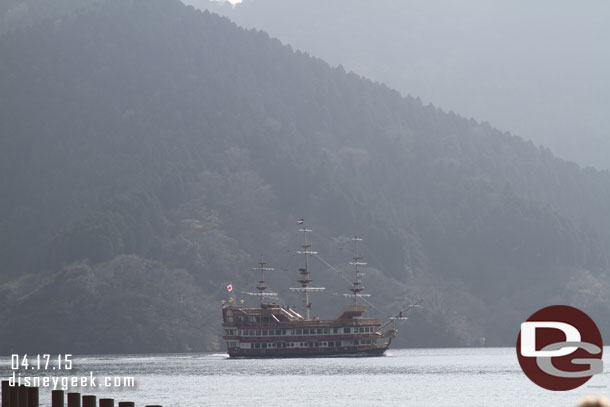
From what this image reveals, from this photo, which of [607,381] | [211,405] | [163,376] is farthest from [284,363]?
[211,405]

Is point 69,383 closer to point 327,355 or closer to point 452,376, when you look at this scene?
point 452,376

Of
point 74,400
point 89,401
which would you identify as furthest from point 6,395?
point 89,401

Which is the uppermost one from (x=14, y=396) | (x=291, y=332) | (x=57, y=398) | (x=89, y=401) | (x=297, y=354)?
(x=291, y=332)

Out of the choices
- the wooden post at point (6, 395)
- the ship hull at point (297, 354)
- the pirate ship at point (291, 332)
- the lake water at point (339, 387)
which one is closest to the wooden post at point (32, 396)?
the wooden post at point (6, 395)

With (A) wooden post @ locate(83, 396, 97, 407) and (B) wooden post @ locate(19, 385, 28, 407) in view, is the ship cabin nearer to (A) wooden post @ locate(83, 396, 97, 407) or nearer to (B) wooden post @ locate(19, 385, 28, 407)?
(B) wooden post @ locate(19, 385, 28, 407)

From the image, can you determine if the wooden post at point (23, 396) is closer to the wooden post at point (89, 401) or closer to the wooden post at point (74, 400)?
the wooden post at point (74, 400)

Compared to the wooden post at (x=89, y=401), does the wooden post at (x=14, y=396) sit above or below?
above

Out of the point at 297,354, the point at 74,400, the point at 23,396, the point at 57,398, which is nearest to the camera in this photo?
the point at 74,400

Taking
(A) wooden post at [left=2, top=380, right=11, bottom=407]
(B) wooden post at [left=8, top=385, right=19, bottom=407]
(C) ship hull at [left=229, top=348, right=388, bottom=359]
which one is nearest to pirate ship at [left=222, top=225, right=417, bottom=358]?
(C) ship hull at [left=229, top=348, right=388, bottom=359]

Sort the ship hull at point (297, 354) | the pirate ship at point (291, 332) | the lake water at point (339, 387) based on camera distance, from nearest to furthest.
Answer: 1. the lake water at point (339, 387)
2. the pirate ship at point (291, 332)
3. the ship hull at point (297, 354)

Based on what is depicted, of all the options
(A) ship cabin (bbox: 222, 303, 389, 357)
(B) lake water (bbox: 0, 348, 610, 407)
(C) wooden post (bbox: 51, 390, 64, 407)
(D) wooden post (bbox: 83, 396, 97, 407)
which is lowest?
(D) wooden post (bbox: 83, 396, 97, 407)

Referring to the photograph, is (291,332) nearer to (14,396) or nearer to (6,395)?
(6,395)

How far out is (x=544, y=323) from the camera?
91.6ft

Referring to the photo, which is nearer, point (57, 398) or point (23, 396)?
point (23, 396)
